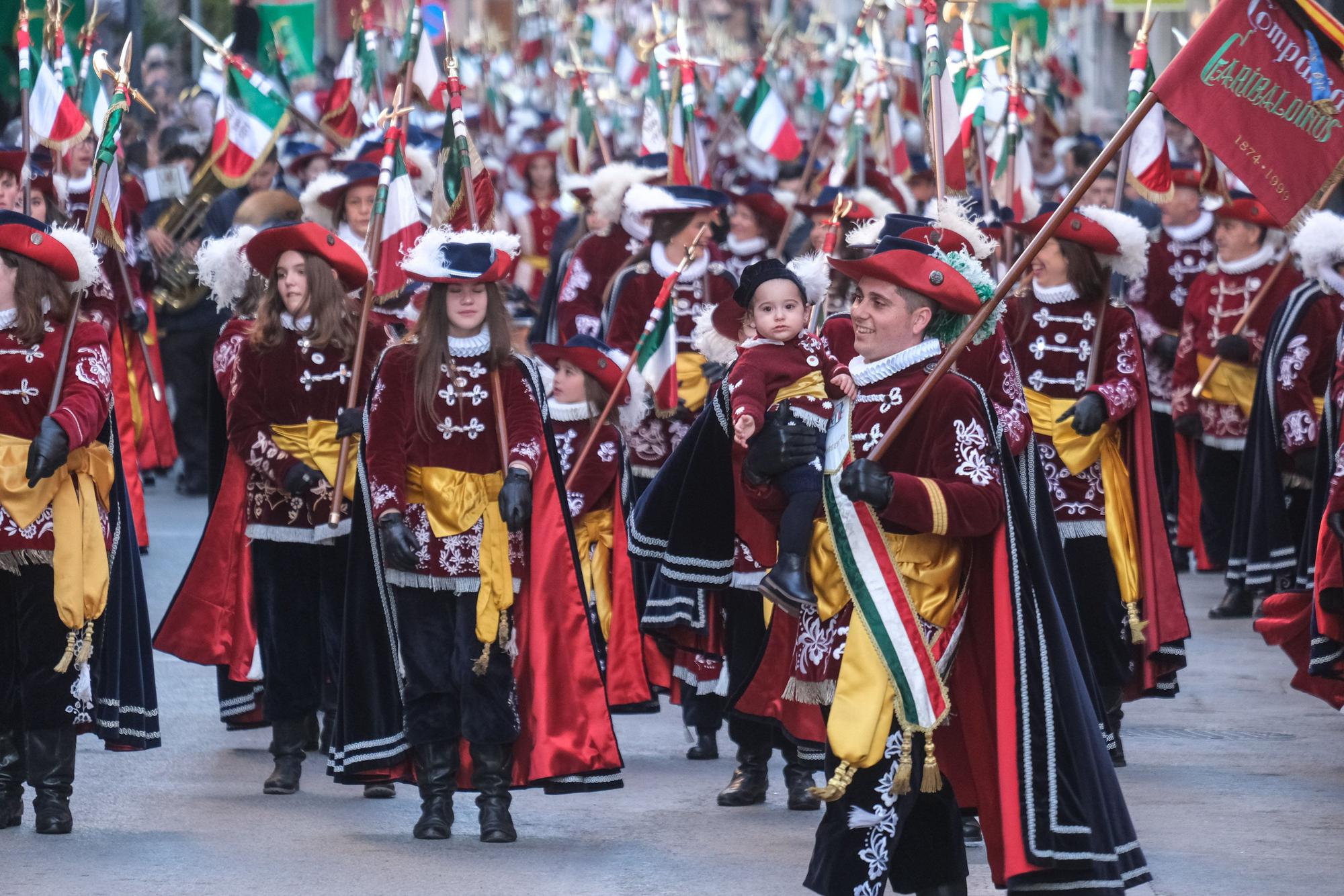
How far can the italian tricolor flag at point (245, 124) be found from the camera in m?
11.2

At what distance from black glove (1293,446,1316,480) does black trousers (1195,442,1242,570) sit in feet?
3.64

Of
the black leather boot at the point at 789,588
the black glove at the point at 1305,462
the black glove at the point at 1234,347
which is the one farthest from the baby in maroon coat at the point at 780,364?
the black glove at the point at 1234,347

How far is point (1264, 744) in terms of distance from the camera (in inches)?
341

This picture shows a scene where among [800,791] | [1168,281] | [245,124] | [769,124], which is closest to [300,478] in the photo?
[800,791]

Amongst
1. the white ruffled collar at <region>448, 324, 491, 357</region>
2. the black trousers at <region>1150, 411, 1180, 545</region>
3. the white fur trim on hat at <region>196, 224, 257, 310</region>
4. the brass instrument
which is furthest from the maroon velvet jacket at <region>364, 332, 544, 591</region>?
the brass instrument

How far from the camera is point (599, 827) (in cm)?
730

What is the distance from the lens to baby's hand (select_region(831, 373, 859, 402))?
5641 mm

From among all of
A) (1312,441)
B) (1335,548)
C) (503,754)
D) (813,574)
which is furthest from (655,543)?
(1312,441)

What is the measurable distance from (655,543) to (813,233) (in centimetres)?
477

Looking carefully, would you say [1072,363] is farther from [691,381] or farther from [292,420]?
[292,420]

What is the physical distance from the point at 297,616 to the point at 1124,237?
3.33 m

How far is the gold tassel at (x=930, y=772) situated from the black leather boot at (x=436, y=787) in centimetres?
205

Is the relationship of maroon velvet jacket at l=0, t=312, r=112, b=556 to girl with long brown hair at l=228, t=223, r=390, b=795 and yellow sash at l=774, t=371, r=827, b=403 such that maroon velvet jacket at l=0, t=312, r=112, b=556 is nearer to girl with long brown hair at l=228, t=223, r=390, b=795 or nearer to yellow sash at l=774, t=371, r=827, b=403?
girl with long brown hair at l=228, t=223, r=390, b=795

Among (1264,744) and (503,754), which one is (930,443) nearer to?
(503,754)
